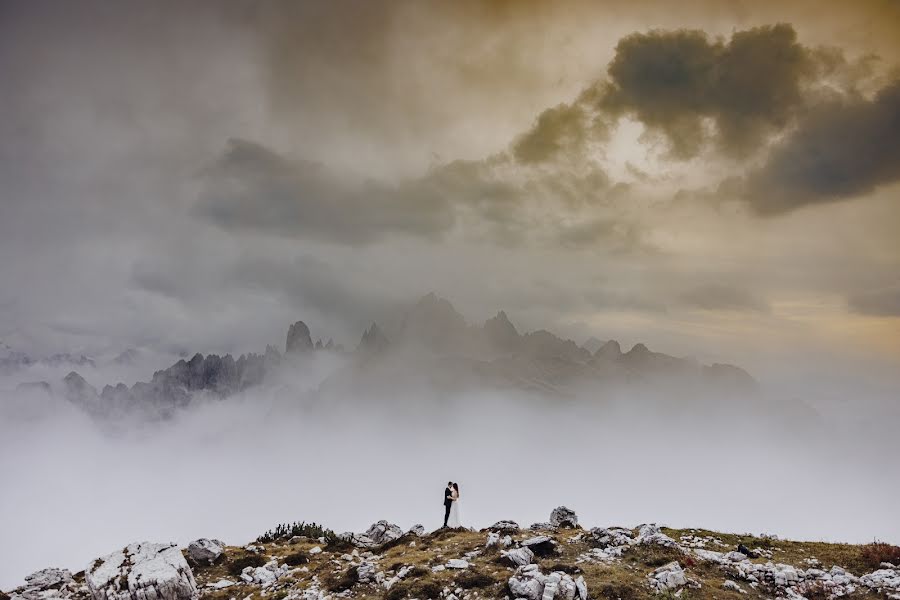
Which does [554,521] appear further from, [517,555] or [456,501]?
[517,555]

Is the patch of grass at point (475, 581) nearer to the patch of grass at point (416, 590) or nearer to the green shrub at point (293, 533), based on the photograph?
the patch of grass at point (416, 590)

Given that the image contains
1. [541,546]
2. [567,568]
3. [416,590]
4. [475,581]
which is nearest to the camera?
[416,590]

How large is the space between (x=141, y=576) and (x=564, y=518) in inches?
1190

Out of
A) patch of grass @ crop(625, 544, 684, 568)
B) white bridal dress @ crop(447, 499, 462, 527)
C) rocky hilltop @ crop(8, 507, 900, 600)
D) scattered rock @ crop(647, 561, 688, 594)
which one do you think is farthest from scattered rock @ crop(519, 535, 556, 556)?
white bridal dress @ crop(447, 499, 462, 527)

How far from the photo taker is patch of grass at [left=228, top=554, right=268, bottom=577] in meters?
28.6

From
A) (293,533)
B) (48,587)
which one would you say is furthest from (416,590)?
(293,533)

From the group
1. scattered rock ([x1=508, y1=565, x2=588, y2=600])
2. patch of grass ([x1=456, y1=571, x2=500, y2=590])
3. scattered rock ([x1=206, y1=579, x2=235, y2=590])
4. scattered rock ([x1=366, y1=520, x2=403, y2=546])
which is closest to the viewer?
scattered rock ([x1=508, y1=565, x2=588, y2=600])

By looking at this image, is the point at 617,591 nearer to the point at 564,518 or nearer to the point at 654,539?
the point at 654,539

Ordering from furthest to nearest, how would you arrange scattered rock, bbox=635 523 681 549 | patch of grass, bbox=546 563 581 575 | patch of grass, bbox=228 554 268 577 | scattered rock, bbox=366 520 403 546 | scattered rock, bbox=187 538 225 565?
scattered rock, bbox=366 520 403 546, scattered rock, bbox=187 538 225 565, patch of grass, bbox=228 554 268 577, scattered rock, bbox=635 523 681 549, patch of grass, bbox=546 563 581 575

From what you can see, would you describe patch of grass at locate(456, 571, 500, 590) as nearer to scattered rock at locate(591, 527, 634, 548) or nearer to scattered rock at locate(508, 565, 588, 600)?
scattered rock at locate(508, 565, 588, 600)

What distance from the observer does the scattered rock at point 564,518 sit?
36.1m

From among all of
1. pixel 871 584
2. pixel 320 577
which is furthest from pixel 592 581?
pixel 320 577

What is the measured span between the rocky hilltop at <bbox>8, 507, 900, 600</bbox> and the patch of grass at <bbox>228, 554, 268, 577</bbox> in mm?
67

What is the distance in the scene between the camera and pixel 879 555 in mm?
23141
